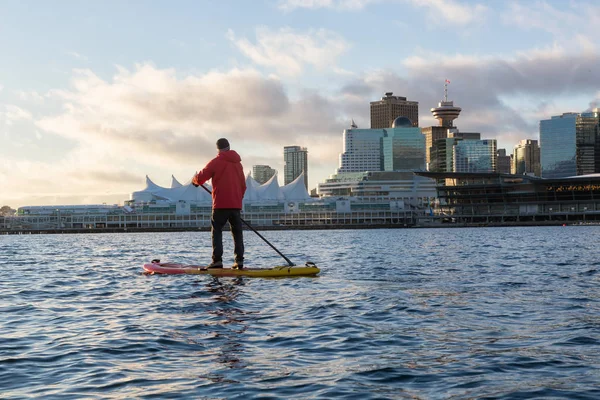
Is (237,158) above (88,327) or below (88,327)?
above

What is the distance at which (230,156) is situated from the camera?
2144 centimetres

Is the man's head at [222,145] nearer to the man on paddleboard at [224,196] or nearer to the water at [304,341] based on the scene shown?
the man on paddleboard at [224,196]

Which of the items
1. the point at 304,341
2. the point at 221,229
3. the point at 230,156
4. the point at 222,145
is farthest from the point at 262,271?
the point at 304,341

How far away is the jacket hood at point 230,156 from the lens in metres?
21.4

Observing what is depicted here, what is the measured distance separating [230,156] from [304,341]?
1192cm

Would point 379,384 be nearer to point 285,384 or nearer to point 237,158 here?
point 285,384

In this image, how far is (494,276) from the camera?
20859 mm

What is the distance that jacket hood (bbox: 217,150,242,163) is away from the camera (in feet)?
70.2

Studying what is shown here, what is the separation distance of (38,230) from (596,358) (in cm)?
20382

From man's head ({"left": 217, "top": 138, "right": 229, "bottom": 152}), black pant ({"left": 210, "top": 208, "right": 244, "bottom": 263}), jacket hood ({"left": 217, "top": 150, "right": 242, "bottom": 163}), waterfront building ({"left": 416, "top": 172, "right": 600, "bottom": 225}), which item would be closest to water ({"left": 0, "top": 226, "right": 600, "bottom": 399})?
black pant ({"left": 210, "top": 208, "right": 244, "bottom": 263})

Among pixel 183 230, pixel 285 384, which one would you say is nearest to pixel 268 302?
pixel 285 384

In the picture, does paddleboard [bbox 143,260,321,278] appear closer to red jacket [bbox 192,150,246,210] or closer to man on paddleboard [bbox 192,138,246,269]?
man on paddleboard [bbox 192,138,246,269]

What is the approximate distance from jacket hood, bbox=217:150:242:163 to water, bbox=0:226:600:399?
4.44 m

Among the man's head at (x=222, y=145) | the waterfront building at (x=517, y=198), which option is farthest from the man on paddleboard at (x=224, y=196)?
the waterfront building at (x=517, y=198)
